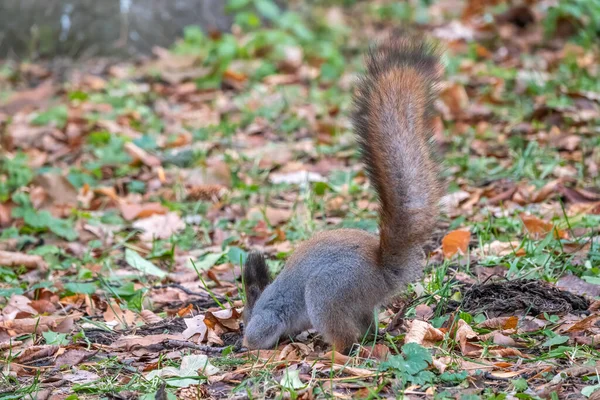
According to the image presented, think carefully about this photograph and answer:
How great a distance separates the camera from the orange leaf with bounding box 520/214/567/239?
12.9 ft

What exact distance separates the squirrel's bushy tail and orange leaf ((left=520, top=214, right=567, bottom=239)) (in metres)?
1.26

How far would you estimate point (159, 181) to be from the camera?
5.73m

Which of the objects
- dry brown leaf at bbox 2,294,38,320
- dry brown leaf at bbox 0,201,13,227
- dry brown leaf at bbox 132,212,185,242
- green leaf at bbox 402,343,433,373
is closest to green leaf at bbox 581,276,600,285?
green leaf at bbox 402,343,433,373

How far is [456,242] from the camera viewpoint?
3.94m

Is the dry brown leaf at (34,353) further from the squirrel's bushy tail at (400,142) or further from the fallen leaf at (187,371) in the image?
the squirrel's bushy tail at (400,142)

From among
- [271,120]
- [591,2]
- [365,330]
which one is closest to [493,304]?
[365,330]

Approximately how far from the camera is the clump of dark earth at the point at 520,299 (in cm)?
324

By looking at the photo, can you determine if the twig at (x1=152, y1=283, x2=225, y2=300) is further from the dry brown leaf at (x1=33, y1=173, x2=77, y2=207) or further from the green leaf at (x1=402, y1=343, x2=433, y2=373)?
the dry brown leaf at (x1=33, y1=173, x2=77, y2=207)

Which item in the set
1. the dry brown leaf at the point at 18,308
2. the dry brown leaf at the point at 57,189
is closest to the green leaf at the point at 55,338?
the dry brown leaf at the point at 18,308

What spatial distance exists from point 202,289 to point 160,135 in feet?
10.0

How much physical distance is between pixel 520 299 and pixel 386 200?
2.73 ft

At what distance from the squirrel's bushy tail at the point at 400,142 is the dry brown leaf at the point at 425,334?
274 mm

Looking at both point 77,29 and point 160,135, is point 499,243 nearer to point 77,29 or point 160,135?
point 160,135

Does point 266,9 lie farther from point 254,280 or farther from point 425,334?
point 425,334
